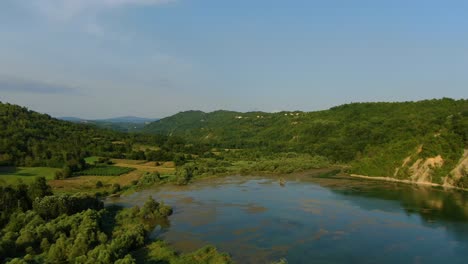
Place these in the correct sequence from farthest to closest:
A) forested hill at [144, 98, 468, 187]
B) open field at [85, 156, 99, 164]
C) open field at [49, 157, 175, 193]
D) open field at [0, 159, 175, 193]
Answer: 1. open field at [85, 156, 99, 164]
2. forested hill at [144, 98, 468, 187]
3. open field at [49, 157, 175, 193]
4. open field at [0, 159, 175, 193]

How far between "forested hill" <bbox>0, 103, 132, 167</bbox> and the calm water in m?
37.4

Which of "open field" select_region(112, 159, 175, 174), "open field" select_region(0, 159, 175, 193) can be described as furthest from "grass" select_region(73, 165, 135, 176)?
"open field" select_region(112, 159, 175, 174)

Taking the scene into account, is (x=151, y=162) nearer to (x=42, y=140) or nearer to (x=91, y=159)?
(x=91, y=159)

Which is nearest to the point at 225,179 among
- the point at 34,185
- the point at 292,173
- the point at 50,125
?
the point at 292,173

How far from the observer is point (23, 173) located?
88.3m

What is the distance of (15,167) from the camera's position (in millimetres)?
94938

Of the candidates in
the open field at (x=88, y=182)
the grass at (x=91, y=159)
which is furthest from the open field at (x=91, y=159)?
the open field at (x=88, y=182)

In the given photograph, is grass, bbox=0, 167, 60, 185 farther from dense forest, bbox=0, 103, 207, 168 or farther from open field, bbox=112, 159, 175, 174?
open field, bbox=112, 159, 175, 174

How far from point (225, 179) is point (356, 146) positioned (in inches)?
2062

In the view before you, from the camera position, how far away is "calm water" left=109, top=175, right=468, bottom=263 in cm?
4522

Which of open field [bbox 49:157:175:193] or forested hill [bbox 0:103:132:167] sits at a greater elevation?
forested hill [bbox 0:103:132:167]

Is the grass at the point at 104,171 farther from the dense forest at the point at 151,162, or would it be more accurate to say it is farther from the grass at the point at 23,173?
the grass at the point at 23,173

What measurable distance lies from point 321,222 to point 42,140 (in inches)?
3805

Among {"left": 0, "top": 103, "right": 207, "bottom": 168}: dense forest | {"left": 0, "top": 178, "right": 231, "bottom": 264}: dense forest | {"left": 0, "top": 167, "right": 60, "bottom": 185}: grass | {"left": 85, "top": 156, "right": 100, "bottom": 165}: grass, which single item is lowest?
{"left": 0, "top": 178, "right": 231, "bottom": 264}: dense forest
